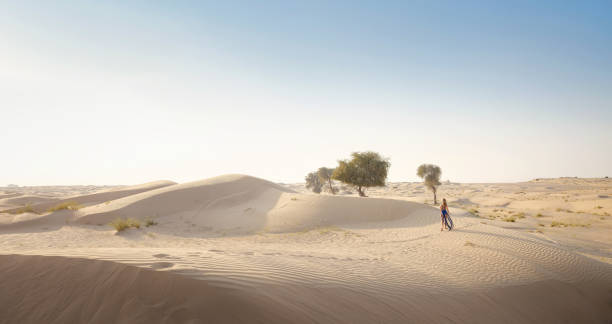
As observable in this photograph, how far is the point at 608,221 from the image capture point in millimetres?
A: 19719

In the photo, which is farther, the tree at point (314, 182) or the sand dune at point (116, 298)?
the tree at point (314, 182)

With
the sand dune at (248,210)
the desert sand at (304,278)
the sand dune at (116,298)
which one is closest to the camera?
the sand dune at (116,298)

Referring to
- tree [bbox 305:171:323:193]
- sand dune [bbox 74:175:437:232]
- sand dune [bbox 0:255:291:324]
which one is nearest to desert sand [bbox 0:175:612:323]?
sand dune [bbox 0:255:291:324]

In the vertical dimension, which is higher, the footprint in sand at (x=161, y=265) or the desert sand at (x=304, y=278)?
the footprint in sand at (x=161, y=265)

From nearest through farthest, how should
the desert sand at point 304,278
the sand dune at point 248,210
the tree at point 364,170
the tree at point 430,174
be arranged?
1. the desert sand at point 304,278
2. the sand dune at point 248,210
3. the tree at point 364,170
4. the tree at point 430,174

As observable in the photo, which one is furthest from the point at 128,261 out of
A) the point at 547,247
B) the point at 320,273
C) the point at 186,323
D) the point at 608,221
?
the point at 608,221

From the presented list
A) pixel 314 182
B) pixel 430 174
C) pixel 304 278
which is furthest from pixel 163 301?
pixel 314 182

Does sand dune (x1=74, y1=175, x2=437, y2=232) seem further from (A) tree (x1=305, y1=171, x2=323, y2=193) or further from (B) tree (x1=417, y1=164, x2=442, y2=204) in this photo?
(A) tree (x1=305, y1=171, x2=323, y2=193)

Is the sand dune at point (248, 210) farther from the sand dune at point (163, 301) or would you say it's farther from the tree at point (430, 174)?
the tree at point (430, 174)

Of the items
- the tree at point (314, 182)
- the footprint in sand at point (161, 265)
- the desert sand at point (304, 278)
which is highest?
the tree at point (314, 182)

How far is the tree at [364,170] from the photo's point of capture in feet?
92.2

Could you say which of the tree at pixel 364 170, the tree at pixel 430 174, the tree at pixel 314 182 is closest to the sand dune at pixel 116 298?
the tree at pixel 364 170

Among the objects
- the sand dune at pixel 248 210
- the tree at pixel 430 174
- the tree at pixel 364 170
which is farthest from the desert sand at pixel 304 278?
the tree at pixel 430 174

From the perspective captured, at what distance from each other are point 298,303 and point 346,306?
855 millimetres
